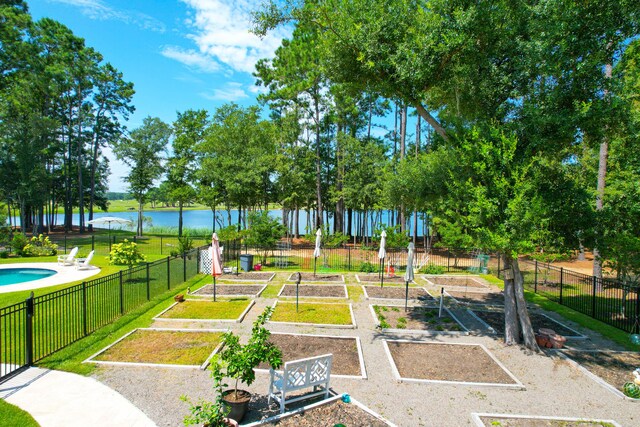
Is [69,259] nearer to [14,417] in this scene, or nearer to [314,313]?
[314,313]

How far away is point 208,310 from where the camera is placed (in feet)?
37.7

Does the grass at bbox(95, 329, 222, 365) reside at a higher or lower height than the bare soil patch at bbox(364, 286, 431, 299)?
higher

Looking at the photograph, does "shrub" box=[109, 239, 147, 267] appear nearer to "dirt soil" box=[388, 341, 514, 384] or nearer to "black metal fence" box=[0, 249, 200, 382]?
"black metal fence" box=[0, 249, 200, 382]

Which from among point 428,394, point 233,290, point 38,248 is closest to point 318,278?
point 233,290

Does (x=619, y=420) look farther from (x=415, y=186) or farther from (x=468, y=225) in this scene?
(x=415, y=186)

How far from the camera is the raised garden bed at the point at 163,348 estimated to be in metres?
7.65

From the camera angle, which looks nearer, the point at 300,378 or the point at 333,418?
the point at 333,418

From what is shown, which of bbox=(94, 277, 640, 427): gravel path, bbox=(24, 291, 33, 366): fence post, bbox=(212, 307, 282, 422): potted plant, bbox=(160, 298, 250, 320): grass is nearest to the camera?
bbox=(212, 307, 282, 422): potted plant

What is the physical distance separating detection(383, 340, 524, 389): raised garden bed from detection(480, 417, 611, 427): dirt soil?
1.16m

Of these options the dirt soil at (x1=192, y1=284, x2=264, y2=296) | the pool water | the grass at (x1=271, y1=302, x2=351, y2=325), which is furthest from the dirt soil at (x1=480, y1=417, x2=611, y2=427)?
the pool water

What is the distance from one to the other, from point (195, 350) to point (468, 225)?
7.22 meters

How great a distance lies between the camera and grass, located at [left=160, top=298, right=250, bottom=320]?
1084 centimetres

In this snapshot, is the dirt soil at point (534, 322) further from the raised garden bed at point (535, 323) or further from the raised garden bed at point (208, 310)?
the raised garden bed at point (208, 310)

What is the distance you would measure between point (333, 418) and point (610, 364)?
6.94 m
